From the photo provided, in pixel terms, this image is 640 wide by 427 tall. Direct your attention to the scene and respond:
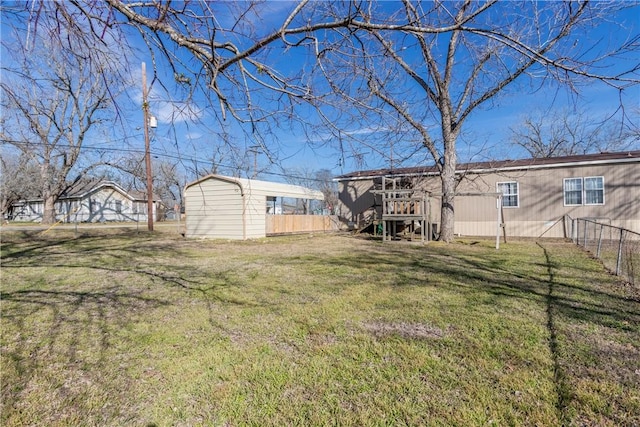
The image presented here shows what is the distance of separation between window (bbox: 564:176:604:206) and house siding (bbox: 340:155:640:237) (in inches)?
5.1

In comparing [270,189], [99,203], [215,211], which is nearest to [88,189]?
[99,203]

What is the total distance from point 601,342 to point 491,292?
1.94 m

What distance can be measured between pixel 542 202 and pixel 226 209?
43.7 feet

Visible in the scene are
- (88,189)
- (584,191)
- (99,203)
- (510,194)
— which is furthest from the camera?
(99,203)

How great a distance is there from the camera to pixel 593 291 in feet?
17.4

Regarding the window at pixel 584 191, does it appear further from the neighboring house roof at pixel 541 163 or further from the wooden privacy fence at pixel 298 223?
the wooden privacy fence at pixel 298 223

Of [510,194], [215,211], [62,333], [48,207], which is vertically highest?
[510,194]

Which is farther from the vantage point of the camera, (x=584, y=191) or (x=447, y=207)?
(x=584, y=191)

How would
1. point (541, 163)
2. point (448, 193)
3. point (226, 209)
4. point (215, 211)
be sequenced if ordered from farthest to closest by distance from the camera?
point (215, 211) → point (541, 163) → point (226, 209) → point (448, 193)

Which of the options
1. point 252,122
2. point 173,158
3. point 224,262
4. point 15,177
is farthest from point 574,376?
point 15,177

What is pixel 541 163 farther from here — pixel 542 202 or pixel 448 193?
pixel 448 193

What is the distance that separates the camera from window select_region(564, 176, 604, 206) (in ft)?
44.6

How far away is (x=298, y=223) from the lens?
17.9 metres

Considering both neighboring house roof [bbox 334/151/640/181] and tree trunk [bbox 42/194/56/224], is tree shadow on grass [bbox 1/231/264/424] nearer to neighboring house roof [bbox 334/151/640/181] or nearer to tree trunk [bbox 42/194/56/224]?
A: neighboring house roof [bbox 334/151/640/181]
